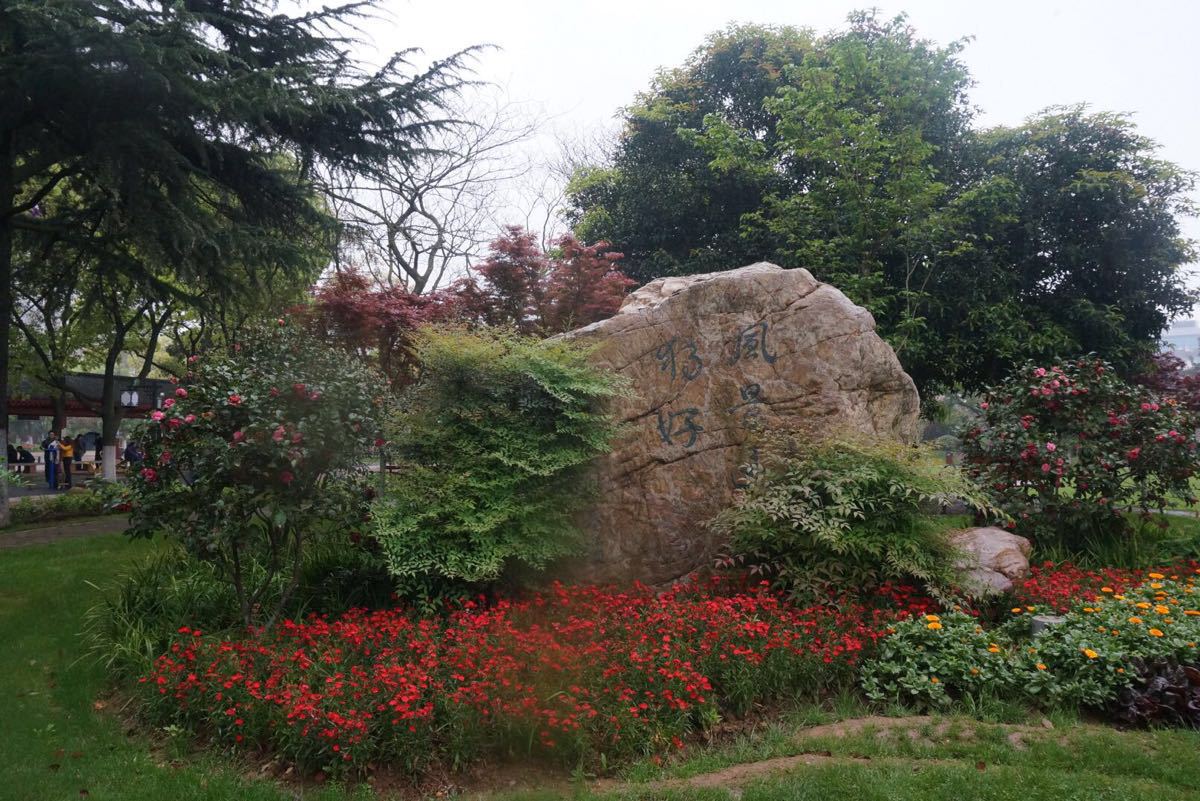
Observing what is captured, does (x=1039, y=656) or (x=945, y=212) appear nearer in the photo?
(x=1039, y=656)

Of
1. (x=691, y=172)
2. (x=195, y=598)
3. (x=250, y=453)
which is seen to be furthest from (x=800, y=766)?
(x=691, y=172)

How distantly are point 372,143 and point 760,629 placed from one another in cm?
995

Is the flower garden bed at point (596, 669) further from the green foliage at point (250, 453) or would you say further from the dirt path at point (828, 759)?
the green foliage at point (250, 453)

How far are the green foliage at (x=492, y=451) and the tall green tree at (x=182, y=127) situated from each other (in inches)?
210

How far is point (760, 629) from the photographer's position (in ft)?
15.7

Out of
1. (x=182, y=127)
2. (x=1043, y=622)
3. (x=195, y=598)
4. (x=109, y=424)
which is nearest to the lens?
(x=1043, y=622)

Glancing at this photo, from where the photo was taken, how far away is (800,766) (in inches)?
151

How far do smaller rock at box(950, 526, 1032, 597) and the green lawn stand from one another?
1708 millimetres

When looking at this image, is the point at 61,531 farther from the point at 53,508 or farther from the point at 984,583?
the point at 984,583

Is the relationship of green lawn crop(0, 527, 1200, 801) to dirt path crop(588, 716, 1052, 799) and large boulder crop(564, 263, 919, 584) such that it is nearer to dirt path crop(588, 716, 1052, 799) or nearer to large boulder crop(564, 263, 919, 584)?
dirt path crop(588, 716, 1052, 799)

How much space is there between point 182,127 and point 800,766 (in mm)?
10187

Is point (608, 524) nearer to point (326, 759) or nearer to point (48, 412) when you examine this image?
point (326, 759)

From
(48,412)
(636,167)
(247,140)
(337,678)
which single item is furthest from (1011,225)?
(48,412)

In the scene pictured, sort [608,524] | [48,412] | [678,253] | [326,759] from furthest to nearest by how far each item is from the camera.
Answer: [48,412] < [678,253] < [608,524] < [326,759]
